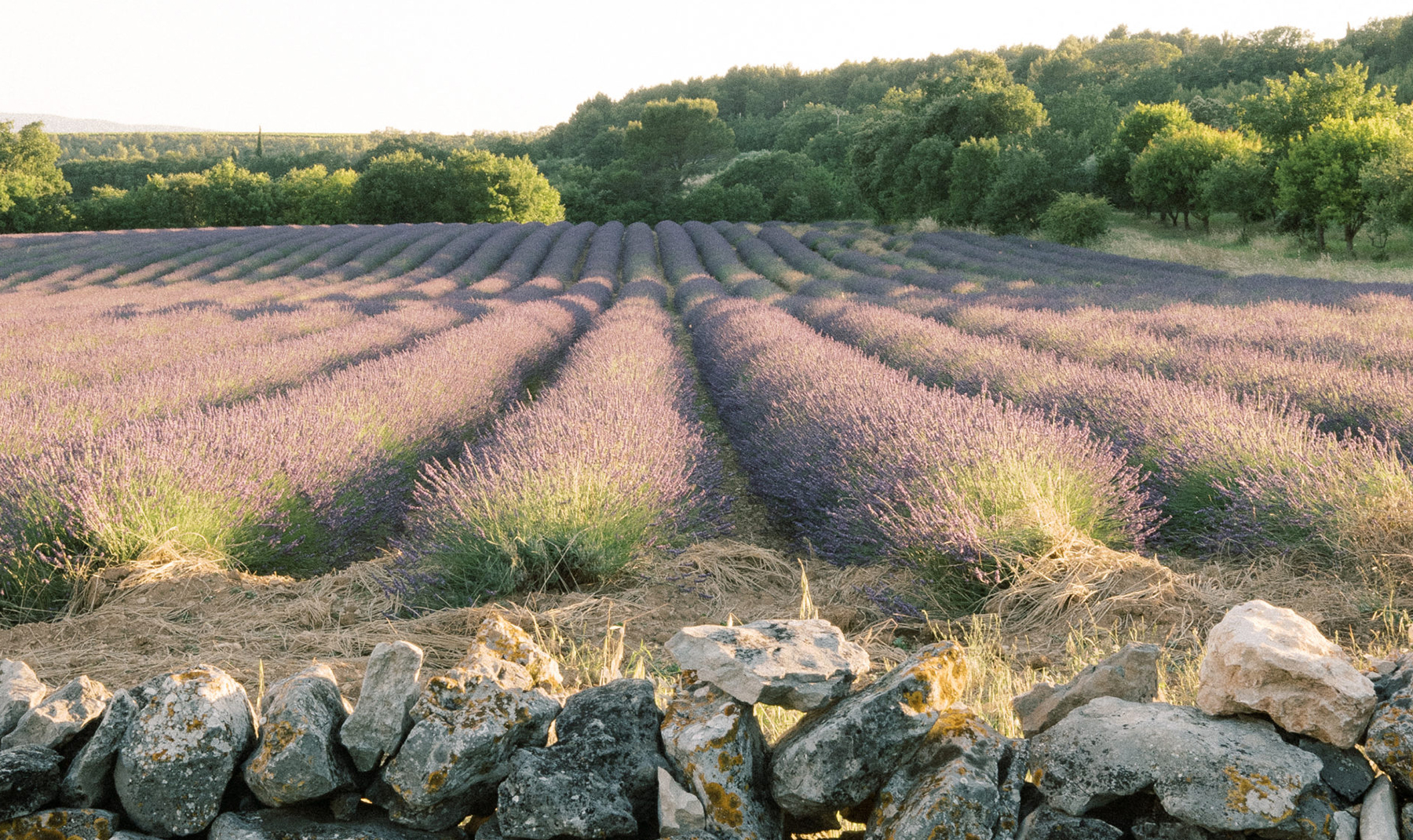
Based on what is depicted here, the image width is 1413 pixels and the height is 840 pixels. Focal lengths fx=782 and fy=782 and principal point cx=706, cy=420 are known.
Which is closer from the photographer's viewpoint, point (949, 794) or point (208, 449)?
point (949, 794)

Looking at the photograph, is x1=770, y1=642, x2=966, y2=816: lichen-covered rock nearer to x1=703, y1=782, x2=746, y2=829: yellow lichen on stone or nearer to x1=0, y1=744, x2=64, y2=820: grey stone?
x1=703, y1=782, x2=746, y2=829: yellow lichen on stone

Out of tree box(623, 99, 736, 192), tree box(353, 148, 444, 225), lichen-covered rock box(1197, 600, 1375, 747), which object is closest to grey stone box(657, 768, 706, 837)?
lichen-covered rock box(1197, 600, 1375, 747)

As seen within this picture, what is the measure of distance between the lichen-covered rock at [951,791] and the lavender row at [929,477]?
1128 mm

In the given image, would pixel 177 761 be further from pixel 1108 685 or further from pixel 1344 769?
pixel 1344 769

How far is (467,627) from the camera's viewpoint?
7.92 ft

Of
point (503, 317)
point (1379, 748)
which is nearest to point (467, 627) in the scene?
point (1379, 748)

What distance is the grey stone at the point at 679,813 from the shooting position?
141 cm

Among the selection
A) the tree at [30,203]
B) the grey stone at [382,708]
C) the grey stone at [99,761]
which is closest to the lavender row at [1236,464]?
the grey stone at [382,708]

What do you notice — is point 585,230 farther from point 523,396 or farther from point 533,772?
point 533,772

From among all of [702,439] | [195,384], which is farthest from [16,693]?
[195,384]

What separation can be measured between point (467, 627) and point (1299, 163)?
22.8m

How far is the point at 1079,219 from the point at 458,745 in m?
24.7

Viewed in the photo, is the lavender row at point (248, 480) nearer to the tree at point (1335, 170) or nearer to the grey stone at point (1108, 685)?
the grey stone at point (1108, 685)

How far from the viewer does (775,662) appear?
1.56 metres
